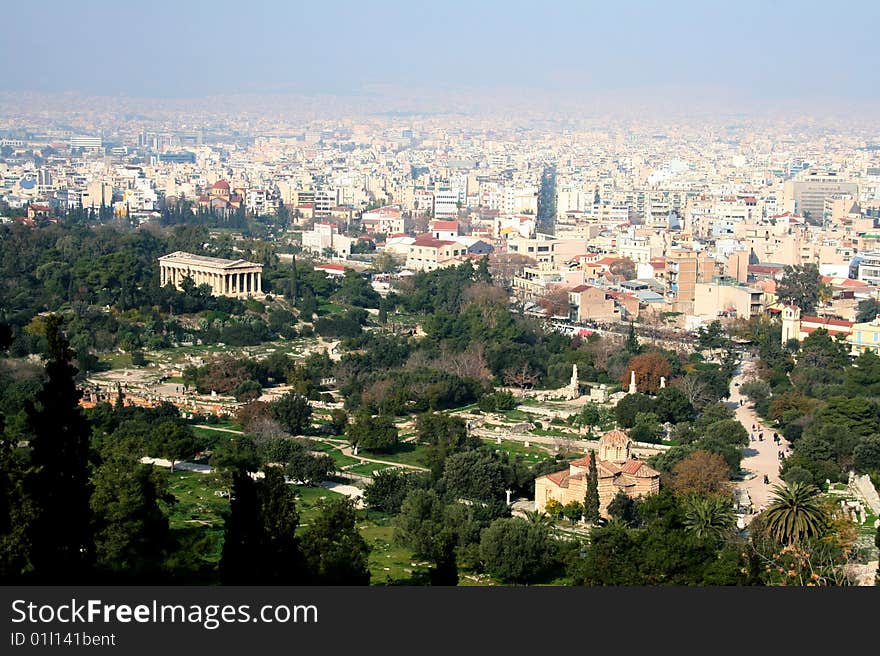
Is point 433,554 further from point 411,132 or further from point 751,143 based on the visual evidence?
point 411,132

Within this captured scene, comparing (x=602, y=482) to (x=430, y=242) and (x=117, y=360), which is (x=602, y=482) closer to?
(x=117, y=360)

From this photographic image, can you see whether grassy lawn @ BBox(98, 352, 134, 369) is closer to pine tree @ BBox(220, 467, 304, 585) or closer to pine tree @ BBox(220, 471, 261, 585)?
pine tree @ BBox(220, 467, 304, 585)

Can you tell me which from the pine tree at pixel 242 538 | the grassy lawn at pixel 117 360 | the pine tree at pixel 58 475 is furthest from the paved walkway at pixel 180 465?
the pine tree at pixel 242 538

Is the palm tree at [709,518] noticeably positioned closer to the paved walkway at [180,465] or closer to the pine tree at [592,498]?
the pine tree at [592,498]

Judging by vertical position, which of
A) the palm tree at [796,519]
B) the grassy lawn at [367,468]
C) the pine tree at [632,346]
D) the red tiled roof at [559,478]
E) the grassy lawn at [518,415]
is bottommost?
the grassy lawn at [518,415]

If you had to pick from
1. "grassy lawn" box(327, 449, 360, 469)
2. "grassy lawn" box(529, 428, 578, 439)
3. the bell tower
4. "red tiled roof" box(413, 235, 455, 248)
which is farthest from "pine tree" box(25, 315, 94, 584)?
"red tiled roof" box(413, 235, 455, 248)

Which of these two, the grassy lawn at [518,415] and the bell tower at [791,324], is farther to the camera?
the bell tower at [791,324]
